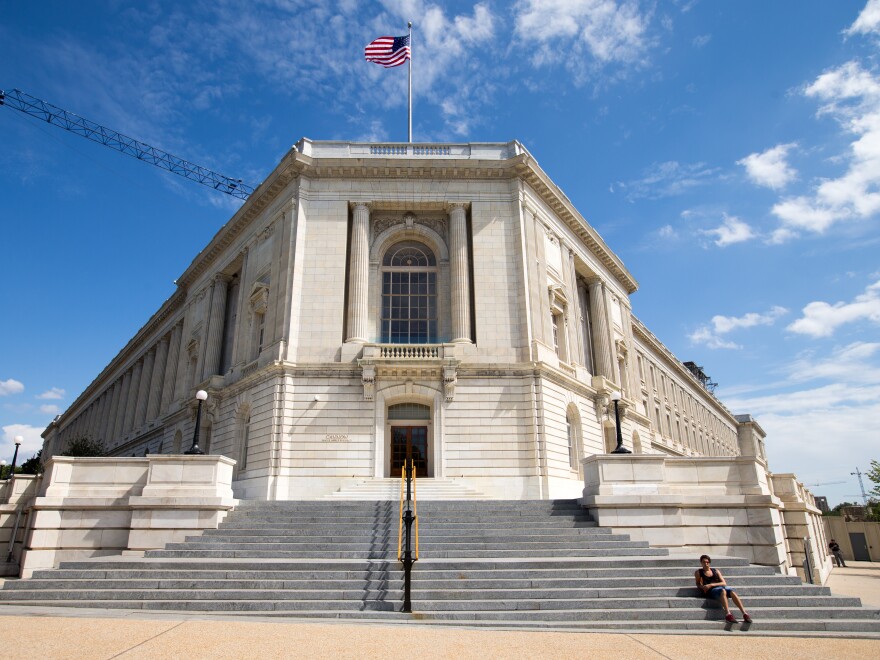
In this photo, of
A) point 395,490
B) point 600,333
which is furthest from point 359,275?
point 600,333

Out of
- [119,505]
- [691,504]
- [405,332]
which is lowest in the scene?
[691,504]

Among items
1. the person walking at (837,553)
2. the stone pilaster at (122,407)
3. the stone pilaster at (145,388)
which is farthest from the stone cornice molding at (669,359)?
the stone pilaster at (122,407)

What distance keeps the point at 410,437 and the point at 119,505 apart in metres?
12.1

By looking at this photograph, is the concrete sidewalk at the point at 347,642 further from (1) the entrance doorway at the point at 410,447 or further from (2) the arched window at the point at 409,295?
(2) the arched window at the point at 409,295

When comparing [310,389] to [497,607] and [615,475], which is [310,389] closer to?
[615,475]

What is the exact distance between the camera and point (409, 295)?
27766mm

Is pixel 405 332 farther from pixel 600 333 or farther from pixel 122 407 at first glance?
pixel 122 407

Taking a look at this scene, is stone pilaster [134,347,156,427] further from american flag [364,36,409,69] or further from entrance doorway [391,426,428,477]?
american flag [364,36,409,69]

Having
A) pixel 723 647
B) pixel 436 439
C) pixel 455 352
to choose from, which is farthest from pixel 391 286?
pixel 723 647

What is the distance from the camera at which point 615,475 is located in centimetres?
1594

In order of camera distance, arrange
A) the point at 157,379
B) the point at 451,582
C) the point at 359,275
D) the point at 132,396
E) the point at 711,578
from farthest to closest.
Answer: the point at 132,396 → the point at 157,379 → the point at 359,275 → the point at 451,582 → the point at 711,578

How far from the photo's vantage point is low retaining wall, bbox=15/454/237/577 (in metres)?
15.3

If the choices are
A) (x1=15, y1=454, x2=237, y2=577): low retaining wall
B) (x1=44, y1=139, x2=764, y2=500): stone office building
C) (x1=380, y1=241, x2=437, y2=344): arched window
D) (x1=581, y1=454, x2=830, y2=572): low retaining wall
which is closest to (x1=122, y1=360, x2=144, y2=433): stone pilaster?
(x1=44, y1=139, x2=764, y2=500): stone office building

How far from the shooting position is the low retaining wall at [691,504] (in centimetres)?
1521
